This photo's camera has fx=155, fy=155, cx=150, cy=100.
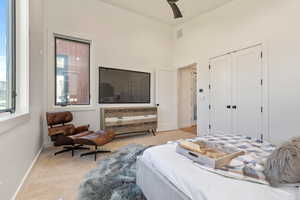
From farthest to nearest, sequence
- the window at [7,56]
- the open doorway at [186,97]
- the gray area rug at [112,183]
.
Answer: the open doorway at [186,97]
the window at [7,56]
the gray area rug at [112,183]

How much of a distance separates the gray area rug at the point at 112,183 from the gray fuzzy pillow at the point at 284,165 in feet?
3.68

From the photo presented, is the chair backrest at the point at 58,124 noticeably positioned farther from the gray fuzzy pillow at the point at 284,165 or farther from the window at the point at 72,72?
the gray fuzzy pillow at the point at 284,165

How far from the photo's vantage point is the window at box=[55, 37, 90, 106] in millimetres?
3520

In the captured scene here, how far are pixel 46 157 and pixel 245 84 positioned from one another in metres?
4.19

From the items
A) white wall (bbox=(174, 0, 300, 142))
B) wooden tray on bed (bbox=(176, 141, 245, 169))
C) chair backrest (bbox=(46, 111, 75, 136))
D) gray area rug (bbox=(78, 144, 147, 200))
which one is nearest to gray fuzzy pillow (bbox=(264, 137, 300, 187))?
wooden tray on bed (bbox=(176, 141, 245, 169))

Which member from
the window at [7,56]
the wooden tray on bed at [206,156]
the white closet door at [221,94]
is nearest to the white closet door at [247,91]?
the white closet door at [221,94]

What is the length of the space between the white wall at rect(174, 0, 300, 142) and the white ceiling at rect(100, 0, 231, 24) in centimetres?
27

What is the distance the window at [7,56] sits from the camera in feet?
5.34

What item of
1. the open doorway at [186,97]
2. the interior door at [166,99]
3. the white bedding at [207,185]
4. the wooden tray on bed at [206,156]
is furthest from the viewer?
Answer: the open doorway at [186,97]

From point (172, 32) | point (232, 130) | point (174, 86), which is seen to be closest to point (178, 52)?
point (172, 32)

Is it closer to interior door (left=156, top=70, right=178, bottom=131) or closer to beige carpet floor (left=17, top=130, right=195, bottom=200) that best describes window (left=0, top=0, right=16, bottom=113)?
beige carpet floor (left=17, top=130, right=195, bottom=200)

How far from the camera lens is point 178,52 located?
522cm

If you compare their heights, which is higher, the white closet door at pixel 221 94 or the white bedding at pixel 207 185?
the white closet door at pixel 221 94

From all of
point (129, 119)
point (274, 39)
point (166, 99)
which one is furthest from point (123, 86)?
point (274, 39)
